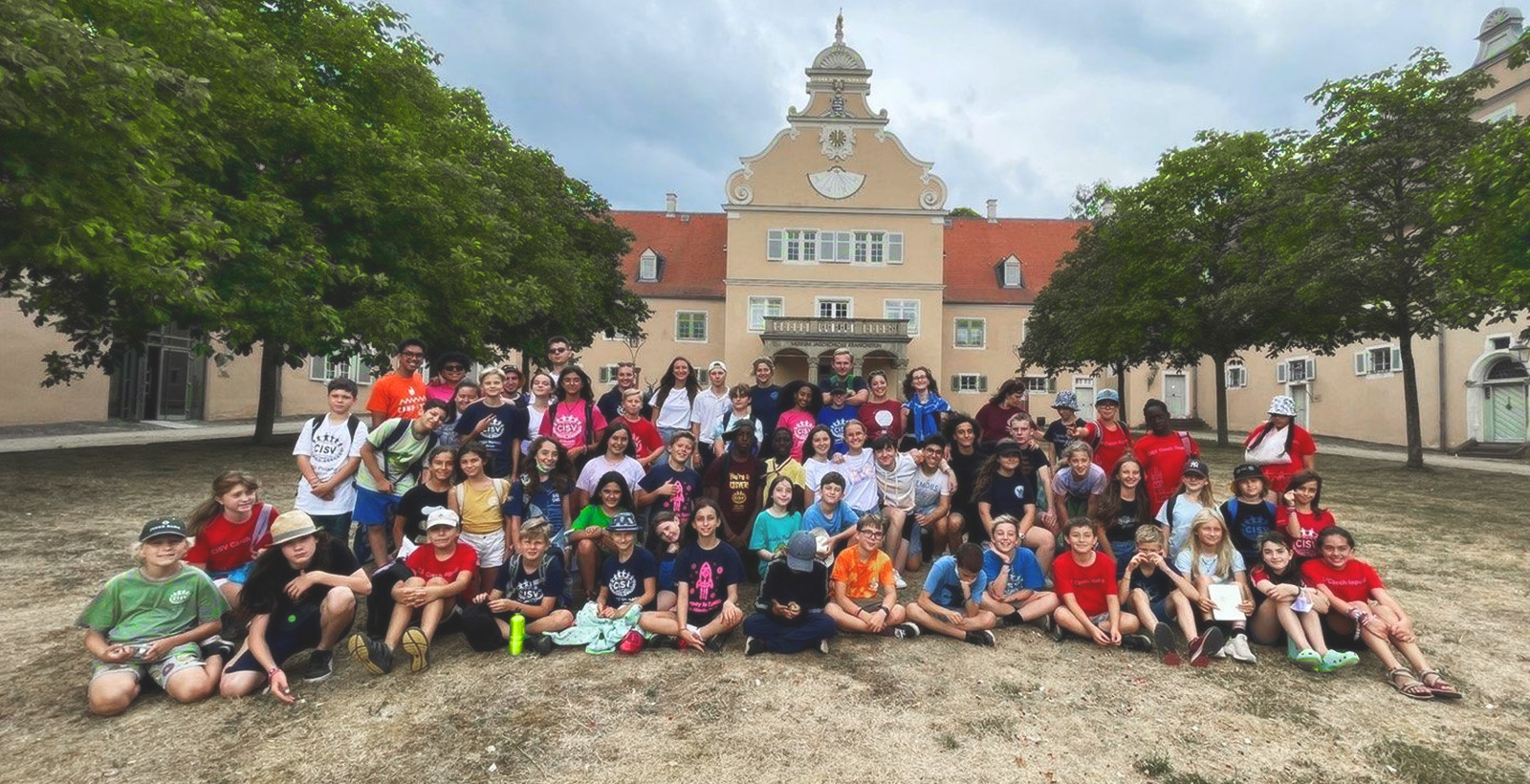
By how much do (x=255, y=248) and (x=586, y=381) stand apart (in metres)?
7.82

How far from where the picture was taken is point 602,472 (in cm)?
600

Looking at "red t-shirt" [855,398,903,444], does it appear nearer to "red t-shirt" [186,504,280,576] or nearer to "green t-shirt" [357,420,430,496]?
"green t-shirt" [357,420,430,496]

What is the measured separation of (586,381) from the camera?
6637 mm

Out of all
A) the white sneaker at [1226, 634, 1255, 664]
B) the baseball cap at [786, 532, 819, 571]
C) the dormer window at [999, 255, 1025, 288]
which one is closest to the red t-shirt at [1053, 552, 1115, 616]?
the white sneaker at [1226, 634, 1255, 664]

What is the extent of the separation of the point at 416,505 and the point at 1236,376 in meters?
35.8

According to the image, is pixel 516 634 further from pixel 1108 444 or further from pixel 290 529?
pixel 1108 444

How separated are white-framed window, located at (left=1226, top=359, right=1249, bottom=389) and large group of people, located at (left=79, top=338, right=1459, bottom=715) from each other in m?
29.6

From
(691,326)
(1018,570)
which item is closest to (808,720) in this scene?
(1018,570)

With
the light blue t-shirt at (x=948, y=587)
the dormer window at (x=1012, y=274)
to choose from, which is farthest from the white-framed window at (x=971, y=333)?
the light blue t-shirt at (x=948, y=587)

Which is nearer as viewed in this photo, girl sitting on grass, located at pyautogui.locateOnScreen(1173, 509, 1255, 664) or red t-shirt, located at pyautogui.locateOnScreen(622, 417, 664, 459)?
girl sitting on grass, located at pyautogui.locateOnScreen(1173, 509, 1255, 664)

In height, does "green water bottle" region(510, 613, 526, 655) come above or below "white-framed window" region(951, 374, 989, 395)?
below

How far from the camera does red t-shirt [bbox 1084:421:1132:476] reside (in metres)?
6.75

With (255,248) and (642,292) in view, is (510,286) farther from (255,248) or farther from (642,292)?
(642,292)

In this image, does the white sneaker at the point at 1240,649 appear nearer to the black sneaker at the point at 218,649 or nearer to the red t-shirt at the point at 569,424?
the red t-shirt at the point at 569,424
